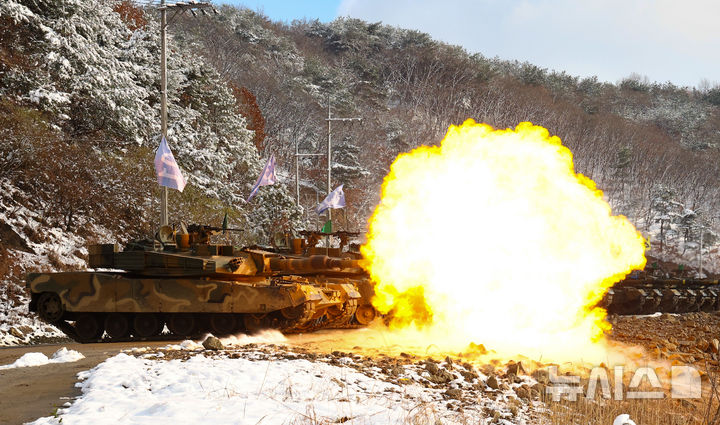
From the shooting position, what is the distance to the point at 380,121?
85.2m

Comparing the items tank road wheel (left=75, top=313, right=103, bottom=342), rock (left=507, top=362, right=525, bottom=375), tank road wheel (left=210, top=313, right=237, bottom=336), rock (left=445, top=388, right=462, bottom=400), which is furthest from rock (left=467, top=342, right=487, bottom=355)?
tank road wheel (left=75, top=313, right=103, bottom=342)

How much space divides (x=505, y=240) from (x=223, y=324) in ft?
25.1

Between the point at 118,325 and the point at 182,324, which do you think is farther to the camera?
the point at 118,325

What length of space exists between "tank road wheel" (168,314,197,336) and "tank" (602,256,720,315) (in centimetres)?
2143

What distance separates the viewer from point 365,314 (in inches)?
881

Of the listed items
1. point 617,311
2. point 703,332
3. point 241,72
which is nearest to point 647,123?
point 241,72

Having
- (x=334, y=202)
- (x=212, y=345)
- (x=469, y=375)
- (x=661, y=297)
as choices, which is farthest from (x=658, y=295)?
(x=212, y=345)

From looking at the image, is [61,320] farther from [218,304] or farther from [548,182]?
[548,182]

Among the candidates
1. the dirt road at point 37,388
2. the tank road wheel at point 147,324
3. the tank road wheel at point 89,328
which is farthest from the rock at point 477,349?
the tank road wheel at point 89,328

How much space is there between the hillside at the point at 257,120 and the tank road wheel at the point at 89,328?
541 centimetres

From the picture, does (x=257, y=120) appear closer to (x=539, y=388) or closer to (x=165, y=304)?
(x=165, y=304)

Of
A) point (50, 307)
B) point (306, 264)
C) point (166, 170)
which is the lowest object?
point (50, 307)

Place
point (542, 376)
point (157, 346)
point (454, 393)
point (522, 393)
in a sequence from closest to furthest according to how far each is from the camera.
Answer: point (454, 393), point (522, 393), point (542, 376), point (157, 346)

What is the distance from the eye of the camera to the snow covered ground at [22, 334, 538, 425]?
8383 mm
